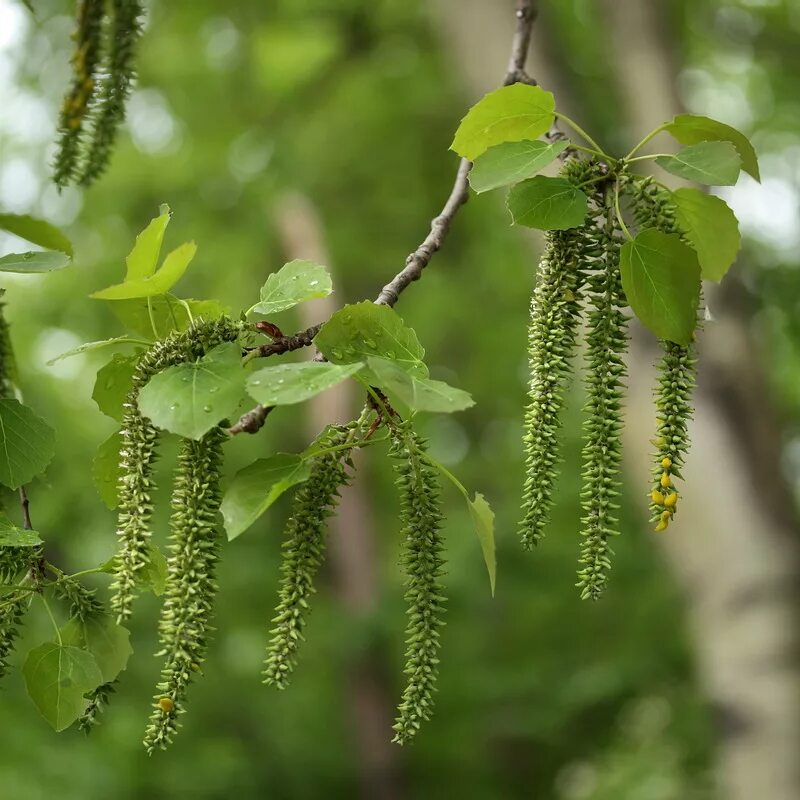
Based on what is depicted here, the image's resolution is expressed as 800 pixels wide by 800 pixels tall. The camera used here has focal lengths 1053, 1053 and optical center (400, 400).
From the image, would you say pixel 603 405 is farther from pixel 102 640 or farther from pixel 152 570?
pixel 102 640

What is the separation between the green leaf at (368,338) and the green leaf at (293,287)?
0.06m

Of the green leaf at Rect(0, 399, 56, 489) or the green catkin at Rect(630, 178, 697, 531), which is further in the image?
the green leaf at Rect(0, 399, 56, 489)

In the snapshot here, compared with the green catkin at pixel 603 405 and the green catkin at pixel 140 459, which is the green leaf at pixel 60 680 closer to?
the green catkin at pixel 140 459

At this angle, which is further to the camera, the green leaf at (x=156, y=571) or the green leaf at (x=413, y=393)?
the green leaf at (x=156, y=571)

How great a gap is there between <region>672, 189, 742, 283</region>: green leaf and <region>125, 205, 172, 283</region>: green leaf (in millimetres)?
552

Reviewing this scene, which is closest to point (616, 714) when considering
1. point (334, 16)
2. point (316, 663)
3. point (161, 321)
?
point (316, 663)

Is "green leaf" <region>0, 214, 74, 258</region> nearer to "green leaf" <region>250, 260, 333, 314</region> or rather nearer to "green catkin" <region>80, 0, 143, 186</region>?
"green leaf" <region>250, 260, 333, 314</region>

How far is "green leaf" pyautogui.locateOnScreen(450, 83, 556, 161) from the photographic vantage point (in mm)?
1092

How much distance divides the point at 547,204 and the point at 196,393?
0.38m

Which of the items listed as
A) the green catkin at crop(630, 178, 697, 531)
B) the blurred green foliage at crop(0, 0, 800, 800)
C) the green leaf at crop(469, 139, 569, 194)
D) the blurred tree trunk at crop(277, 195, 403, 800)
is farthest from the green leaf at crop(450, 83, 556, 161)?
the blurred tree trunk at crop(277, 195, 403, 800)

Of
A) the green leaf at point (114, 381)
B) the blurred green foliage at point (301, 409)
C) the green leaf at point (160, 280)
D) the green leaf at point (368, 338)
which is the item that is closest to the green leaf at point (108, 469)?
the green leaf at point (114, 381)

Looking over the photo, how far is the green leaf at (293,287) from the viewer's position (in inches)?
42.1

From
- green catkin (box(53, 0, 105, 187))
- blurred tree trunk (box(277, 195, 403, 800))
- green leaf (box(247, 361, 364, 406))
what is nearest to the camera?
green leaf (box(247, 361, 364, 406))

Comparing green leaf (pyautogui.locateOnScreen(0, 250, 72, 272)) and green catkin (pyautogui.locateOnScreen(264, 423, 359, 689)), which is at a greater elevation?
green leaf (pyautogui.locateOnScreen(0, 250, 72, 272))
